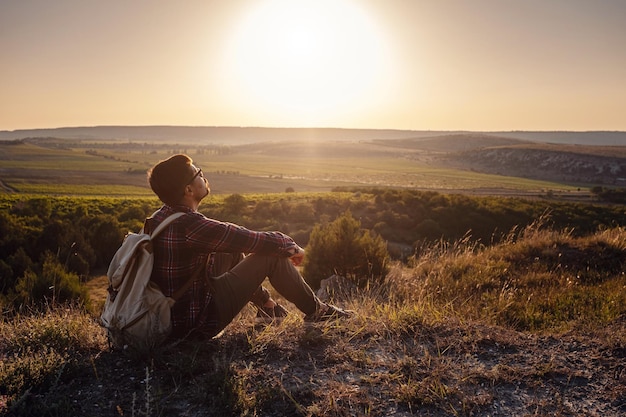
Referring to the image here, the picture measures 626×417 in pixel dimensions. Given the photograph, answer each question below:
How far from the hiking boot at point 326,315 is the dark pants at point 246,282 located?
0.29ft

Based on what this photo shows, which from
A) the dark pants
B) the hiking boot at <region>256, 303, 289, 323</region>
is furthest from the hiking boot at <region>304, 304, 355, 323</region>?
the hiking boot at <region>256, 303, 289, 323</region>

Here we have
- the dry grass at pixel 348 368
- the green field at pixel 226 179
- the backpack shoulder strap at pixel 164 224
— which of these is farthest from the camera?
the green field at pixel 226 179

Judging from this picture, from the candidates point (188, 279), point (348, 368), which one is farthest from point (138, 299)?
point (348, 368)

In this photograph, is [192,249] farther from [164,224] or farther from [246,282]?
[246,282]

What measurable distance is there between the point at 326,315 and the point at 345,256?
188 inches

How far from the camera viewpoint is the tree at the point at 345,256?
8500 mm

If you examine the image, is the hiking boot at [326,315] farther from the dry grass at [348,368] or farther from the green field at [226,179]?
the green field at [226,179]

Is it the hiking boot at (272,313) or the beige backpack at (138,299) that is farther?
the hiking boot at (272,313)

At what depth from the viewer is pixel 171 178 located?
3104 millimetres

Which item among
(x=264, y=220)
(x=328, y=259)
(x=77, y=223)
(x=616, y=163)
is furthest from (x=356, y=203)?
(x=616, y=163)

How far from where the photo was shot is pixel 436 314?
13.3 ft

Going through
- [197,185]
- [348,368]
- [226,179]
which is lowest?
[226,179]

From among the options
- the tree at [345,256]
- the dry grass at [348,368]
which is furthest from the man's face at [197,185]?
the tree at [345,256]

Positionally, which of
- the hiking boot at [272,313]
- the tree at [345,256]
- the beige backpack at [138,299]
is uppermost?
the beige backpack at [138,299]
